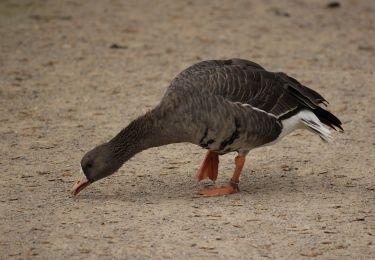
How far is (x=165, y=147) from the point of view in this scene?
27.5 feet

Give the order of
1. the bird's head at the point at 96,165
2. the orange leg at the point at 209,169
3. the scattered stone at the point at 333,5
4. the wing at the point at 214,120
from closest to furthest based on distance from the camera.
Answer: the wing at the point at 214,120
the bird's head at the point at 96,165
the orange leg at the point at 209,169
the scattered stone at the point at 333,5

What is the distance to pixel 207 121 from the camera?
659cm

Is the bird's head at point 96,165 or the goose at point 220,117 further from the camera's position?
the bird's head at point 96,165

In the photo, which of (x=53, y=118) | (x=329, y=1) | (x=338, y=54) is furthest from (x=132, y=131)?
(x=329, y=1)

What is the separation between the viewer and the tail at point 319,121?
274 inches

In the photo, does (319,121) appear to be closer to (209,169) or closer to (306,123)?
(306,123)

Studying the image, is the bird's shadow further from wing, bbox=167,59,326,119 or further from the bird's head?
wing, bbox=167,59,326,119

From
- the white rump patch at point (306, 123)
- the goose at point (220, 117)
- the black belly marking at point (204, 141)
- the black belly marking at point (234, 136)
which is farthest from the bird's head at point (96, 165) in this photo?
the white rump patch at point (306, 123)

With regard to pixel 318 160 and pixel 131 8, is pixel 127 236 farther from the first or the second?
pixel 131 8

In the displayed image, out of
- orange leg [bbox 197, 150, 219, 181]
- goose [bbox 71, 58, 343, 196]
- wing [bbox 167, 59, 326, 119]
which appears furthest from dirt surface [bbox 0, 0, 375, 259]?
wing [bbox 167, 59, 326, 119]

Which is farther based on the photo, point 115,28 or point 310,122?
point 115,28

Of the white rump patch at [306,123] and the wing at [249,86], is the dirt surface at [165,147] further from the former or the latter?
the wing at [249,86]

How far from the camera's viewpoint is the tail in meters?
6.96

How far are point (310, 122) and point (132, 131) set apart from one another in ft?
5.66
